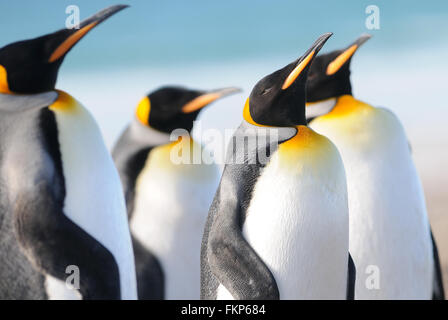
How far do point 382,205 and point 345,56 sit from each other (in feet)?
1.75

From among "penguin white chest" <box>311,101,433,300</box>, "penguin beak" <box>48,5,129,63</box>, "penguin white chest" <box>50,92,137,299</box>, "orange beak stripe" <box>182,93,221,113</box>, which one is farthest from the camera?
"orange beak stripe" <box>182,93,221,113</box>

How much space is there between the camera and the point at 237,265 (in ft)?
5.99

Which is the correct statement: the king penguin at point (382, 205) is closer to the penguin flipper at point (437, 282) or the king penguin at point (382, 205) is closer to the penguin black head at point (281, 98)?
the penguin flipper at point (437, 282)

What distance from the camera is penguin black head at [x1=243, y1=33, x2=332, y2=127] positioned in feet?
6.20

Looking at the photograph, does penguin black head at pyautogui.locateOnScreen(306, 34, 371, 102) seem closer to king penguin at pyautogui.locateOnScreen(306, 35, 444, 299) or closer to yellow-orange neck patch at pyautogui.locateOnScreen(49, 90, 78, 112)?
king penguin at pyautogui.locateOnScreen(306, 35, 444, 299)

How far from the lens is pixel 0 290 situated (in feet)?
6.36

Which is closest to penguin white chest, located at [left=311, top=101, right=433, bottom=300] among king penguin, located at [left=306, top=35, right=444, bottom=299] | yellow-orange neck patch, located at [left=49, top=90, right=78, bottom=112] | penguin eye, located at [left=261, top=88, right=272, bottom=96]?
king penguin, located at [left=306, top=35, right=444, bottom=299]

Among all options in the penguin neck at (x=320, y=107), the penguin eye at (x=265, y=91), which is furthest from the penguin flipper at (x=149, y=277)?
the penguin eye at (x=265, y=91)

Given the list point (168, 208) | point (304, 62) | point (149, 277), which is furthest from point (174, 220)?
point (304, 62)

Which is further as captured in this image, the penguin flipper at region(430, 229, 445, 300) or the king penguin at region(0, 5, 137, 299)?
the penguin flipper at region(430, 229, 445, 300)

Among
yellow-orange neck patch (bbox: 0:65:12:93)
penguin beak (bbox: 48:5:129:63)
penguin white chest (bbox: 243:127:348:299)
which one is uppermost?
penguin beak (bbox: 48:5:129:63)

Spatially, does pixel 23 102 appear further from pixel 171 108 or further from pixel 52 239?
pixel 171 108
